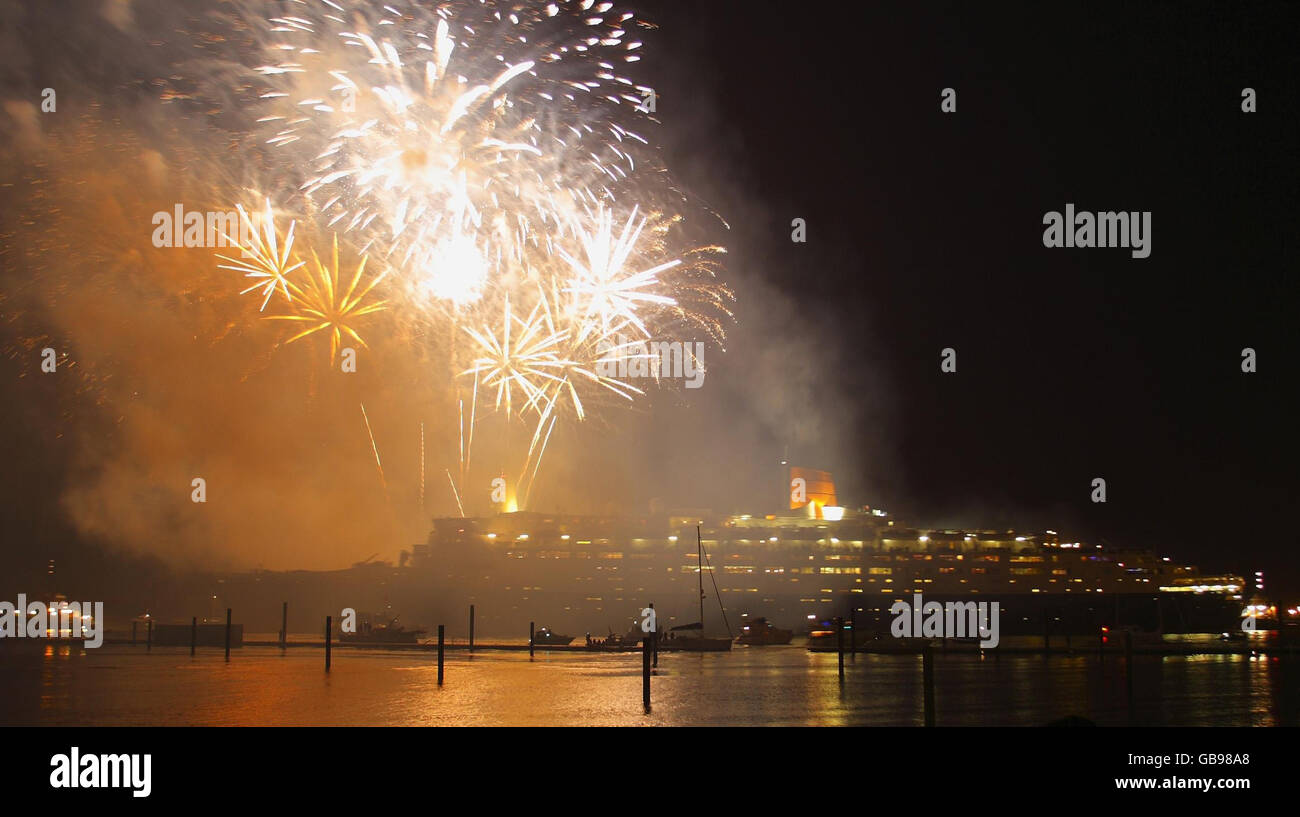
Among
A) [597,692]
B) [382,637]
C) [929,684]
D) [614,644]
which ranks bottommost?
[382,637]

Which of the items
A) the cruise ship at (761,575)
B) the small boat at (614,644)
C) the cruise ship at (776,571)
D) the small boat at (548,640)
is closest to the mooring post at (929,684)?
the small boat at (614,644)

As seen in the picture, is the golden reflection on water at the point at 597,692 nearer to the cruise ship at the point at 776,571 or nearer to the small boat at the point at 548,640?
the small boat at the point at 548,640

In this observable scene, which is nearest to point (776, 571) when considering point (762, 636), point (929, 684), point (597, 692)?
point (762, 636)

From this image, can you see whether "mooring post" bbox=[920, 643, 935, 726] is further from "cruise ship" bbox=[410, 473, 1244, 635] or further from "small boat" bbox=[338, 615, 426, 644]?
"cruise ship" bbox=[410, 473, 1244, 635]

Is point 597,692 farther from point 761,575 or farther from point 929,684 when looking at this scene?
point 761,575

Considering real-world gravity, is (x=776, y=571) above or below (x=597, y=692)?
below

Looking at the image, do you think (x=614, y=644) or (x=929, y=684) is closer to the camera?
(x=929, y=684)

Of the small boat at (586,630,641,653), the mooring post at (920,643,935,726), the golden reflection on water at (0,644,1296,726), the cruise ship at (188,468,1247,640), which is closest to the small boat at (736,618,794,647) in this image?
the small boat at (586,630,641,653)

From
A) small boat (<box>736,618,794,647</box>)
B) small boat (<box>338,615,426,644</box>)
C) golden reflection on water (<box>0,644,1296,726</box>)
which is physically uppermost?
golden reflection on water (<box>0,644,1296,726</box>)

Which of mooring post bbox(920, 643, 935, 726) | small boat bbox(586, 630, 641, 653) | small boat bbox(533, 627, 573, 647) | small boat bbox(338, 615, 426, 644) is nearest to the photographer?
mooring post bbox(920, 643, 935, 726)

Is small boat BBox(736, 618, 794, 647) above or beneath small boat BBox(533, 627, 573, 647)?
beneath

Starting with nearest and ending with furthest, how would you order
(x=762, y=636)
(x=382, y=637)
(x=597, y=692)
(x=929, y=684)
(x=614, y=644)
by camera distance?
1. (x=929, y=684)
2. (x=597, y=692)
3. (x=614, y=644)
4. (x=382, y=637)
5. (x=762, y=636)
